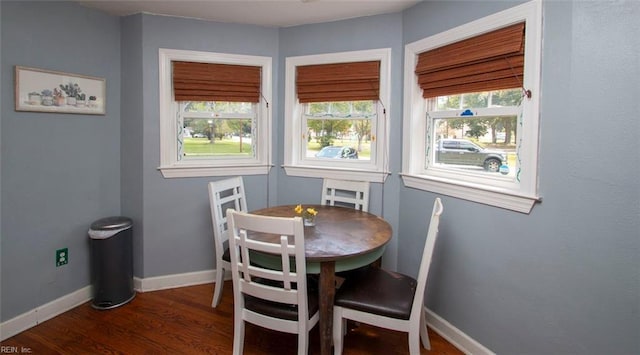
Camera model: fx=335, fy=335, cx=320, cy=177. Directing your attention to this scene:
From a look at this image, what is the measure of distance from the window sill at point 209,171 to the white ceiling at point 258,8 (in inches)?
50.5

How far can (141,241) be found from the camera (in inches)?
114

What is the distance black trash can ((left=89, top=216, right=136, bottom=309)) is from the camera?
8.42ft

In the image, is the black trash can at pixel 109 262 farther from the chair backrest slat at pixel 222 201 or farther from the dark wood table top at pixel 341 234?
the dark wood table top at pixel 341 234

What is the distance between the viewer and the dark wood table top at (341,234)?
1788mm

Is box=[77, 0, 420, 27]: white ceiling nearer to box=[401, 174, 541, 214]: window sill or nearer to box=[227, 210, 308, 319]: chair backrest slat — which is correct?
box=[401, 174, 541, 214]: window sill

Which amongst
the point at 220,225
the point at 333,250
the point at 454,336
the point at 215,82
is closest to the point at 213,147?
the point at 215,82

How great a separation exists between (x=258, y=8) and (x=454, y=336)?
9.13 ft

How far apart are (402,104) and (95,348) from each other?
2715 mm

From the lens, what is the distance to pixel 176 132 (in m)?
3.00

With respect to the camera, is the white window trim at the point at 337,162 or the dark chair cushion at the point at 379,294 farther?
the white window trim at the point at 337,162

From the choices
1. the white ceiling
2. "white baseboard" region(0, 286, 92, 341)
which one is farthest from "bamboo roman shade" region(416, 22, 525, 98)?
"white baseboard" region(0, 286, 92, 341)

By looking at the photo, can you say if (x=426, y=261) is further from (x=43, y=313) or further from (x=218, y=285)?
(x=43, y=313)

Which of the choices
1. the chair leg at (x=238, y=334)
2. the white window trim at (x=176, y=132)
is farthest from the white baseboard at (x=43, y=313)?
the chair leg at (x=238, y=334)

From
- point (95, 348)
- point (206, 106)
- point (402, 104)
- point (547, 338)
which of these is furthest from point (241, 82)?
point (547, 338)
